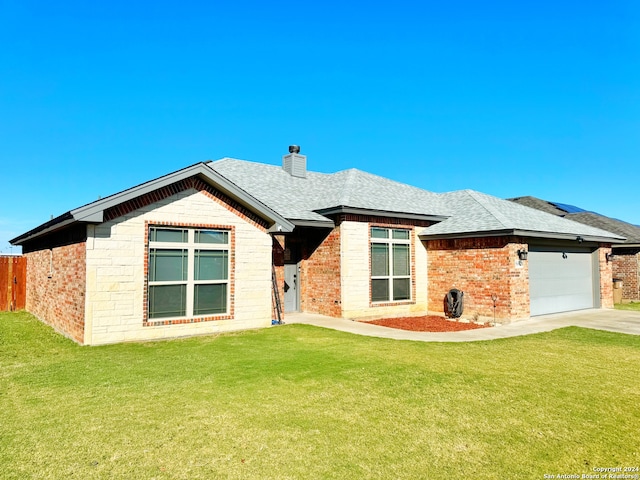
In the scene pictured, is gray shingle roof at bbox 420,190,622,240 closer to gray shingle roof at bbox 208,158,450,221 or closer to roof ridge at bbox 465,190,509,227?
roof ridge at bbox 465,190,509,227

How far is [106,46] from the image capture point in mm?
14820

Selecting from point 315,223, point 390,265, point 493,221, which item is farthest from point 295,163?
point 493,221

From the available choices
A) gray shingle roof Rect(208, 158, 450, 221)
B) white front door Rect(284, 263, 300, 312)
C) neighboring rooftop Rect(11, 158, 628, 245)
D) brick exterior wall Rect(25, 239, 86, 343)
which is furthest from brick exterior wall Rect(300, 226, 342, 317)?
brick exterior wall Rect(25, 239, 86, 343)

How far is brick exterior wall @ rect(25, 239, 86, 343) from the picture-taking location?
9.10 metres

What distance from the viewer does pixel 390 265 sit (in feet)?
47.5

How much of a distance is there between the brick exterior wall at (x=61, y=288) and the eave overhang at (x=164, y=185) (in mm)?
709

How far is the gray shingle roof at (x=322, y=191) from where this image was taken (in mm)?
14328

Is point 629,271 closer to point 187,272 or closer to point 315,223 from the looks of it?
point 315,223

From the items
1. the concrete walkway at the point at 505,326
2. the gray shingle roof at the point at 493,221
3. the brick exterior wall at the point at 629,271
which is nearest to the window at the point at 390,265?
the gray shingle roof at the point at 493,221

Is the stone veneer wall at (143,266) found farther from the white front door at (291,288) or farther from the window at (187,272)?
the white front door at (291,288)

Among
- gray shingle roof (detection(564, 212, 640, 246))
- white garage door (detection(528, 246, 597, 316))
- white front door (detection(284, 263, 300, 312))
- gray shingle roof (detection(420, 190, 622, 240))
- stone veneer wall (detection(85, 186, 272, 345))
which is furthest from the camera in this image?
gray shingle roof (detection(564, 212, 640, 246))

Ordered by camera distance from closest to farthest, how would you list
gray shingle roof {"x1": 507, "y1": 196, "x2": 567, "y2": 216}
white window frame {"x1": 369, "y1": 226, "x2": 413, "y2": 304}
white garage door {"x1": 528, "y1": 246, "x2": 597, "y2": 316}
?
white window frame {"x1": 369, "y1": 226, "x2": 413, "y2": 304} < white garage door {"x1": 528, "y1": 246, "x2": 597, "y2": 316} < gray shingle roof {"x1": 507, "y1": 196, "x2": 567, "y2": 216}

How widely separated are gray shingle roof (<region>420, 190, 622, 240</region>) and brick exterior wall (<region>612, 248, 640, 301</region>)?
18.2 feet

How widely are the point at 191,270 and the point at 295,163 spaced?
9562 mm
